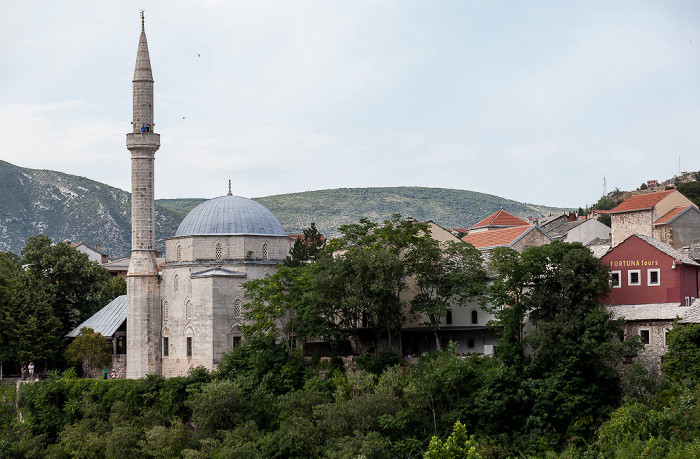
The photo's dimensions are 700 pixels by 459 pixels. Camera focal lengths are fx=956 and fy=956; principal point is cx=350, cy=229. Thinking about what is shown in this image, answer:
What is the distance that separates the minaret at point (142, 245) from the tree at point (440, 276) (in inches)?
573

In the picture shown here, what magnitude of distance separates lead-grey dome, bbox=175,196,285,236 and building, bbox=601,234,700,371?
18603 millimetres

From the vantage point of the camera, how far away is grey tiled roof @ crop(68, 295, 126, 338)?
5328cm

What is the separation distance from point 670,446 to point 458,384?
33.3 ft

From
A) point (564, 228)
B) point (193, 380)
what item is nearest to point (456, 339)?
point (193, 380)

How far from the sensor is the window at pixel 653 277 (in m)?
40.3

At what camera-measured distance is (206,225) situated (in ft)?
167

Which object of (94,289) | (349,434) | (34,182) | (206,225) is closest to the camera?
(349,434)

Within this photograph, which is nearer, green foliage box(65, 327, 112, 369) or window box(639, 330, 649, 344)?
window box(639, 330, 649, 344)

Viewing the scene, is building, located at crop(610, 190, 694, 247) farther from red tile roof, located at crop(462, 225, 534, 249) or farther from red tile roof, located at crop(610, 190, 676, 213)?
red tile roof, located at crop(462, 225, 534, 249)

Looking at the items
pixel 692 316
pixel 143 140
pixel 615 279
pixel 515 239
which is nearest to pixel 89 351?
pixel 143 140

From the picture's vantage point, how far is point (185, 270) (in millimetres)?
49969

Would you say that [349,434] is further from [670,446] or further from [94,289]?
[94,289]

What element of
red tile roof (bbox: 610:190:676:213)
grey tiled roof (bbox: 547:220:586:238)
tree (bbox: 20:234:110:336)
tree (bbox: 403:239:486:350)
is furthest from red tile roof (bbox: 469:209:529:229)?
tree (bbox: 20:234:110:336)

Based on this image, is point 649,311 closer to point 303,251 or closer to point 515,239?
point 515,239
